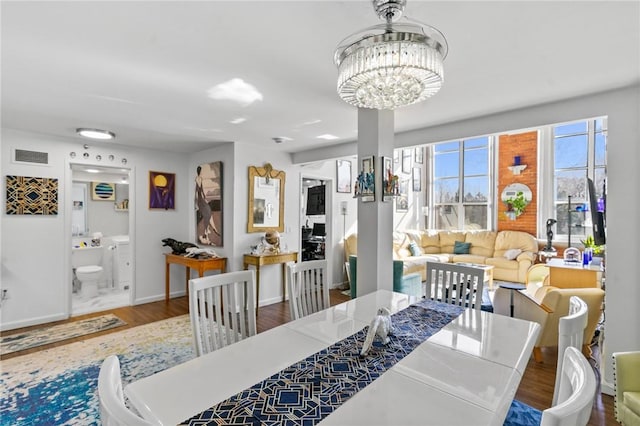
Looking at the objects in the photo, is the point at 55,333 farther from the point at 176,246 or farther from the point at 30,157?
the point at 30,157

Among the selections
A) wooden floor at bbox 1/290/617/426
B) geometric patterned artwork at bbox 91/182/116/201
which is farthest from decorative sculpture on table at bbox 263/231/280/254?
geometric patterned artwork at bbox 91/182/116/201

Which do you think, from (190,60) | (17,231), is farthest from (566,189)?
(17,231)

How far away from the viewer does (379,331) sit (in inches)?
60.4

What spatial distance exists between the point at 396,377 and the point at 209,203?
4.18 meters

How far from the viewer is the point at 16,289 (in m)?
3.79

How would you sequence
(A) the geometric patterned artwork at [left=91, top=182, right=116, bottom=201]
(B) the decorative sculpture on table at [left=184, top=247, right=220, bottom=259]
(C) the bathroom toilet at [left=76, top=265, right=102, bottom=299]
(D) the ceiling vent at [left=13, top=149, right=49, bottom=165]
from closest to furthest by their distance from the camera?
(D) the ceiling vent at [left=13, top=149, right=49, bottom=165]
(B) the decorative sculpture on table at [left=184, top=247, right=220, bottom=259]
(C) the bathroom toilet at [left=76, top=265, right=102, bottom=299]
(A) the geometric patterned artwork at [left=91, top=182, right=116, bottom=201]

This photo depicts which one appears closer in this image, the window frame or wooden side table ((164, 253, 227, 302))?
wooden side table ((164, 253, 227, 302))

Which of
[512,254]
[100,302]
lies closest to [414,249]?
[512,254]

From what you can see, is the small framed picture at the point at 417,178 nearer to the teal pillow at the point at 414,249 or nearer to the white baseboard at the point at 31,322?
the teal pillow at the point at 414,249

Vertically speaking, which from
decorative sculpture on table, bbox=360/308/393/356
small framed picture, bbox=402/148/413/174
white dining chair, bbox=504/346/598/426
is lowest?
decorative sculpture on table, bbox=360/308/393/356

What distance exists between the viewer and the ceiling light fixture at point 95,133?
3.67 metres

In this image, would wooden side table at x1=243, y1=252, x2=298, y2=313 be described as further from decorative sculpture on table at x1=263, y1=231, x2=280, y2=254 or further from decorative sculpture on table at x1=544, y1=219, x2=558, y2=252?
decorative sculpture on table at x1=544, y1=219, x2=558, y2=252

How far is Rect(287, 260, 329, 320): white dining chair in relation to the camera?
224 cm

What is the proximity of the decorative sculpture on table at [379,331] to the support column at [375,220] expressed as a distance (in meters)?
1.18
